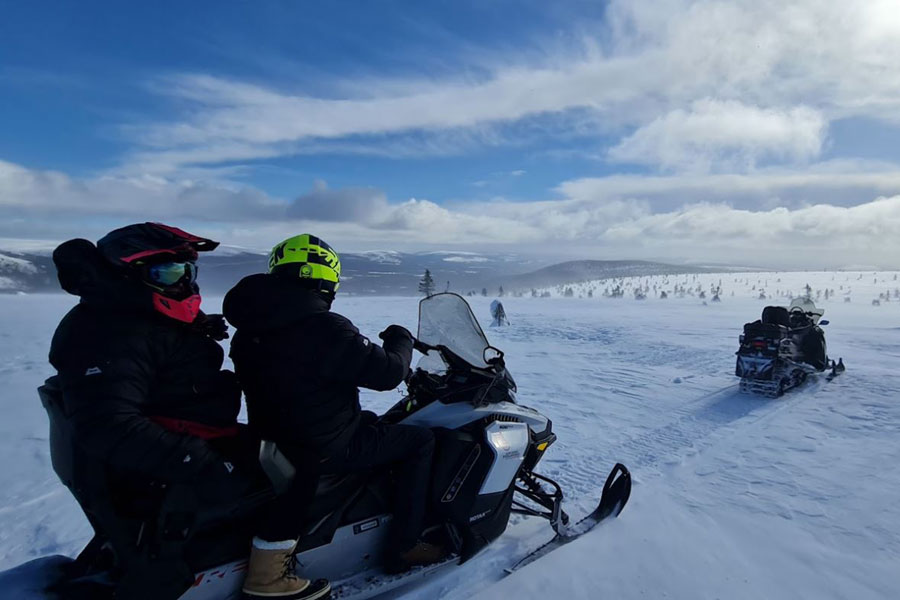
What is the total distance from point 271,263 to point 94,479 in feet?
4.35

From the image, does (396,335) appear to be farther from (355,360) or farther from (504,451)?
(504,451)

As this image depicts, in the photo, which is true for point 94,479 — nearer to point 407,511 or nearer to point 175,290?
point 175,290

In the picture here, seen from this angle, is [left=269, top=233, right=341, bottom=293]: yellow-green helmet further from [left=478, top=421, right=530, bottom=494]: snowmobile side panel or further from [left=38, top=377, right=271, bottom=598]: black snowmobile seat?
[left=478, top=421, right=530, bottom=494]: snowmobile side panel

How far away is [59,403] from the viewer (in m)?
2.27

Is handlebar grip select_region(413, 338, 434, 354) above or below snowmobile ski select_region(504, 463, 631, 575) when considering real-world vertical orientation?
above

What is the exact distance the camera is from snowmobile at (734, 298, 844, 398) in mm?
8445

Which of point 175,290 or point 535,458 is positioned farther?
point 535,458

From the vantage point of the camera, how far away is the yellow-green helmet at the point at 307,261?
283 centimetres

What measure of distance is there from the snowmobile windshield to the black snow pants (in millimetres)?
676

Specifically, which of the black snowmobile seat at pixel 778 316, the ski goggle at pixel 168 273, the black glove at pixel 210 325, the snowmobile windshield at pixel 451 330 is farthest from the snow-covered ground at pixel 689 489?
the ski goggle at pixel 168 273

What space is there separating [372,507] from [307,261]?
1.54 m

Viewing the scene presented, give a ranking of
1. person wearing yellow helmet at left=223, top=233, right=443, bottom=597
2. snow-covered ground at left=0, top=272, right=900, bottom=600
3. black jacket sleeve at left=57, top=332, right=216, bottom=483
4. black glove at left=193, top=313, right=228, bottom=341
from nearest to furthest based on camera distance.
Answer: black jacket sleeve at left=57, top=332, right=216, bottom=483, black glove at left=193, top=313, right=228, bottom=341, person wearing yellow helmet at left=223, top=233, right=443, bottom=597, snow-covered ground at left=0, top=272, right=900, bottom=600

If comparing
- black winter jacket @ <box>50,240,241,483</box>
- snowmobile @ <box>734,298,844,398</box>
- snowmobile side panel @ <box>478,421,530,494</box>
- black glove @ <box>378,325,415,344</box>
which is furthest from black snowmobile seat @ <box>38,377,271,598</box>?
snowmobile @ <box>734,298,844,398</box>

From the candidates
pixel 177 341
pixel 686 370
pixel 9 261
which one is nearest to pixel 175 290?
pixel 177 341
